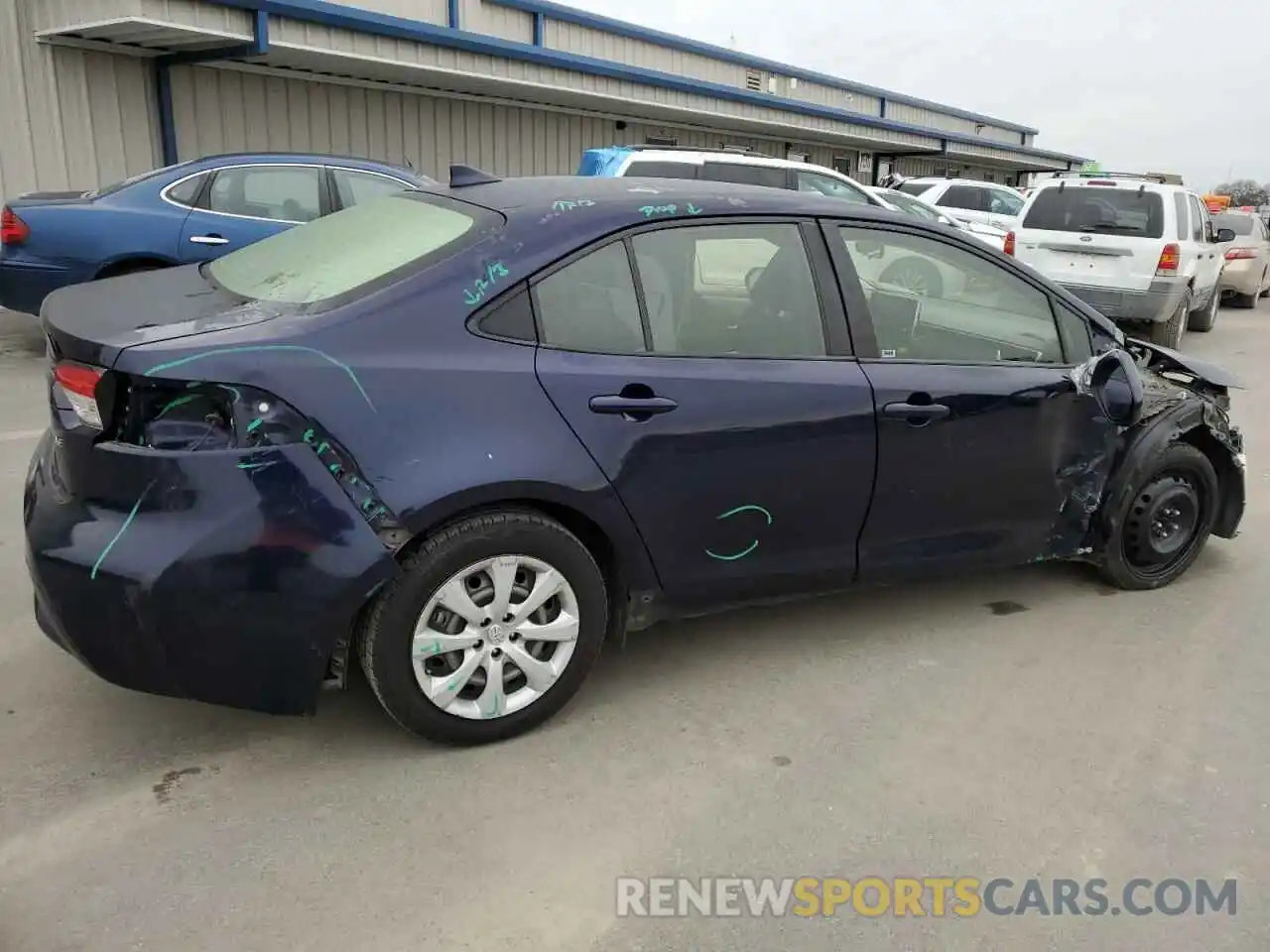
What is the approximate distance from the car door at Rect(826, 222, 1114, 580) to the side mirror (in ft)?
0.19

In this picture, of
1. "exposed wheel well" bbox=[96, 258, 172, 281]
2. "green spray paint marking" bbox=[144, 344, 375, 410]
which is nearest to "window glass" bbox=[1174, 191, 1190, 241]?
"exposed wheel well" bbox=[96, 258, 172, 281]

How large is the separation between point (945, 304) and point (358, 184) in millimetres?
6511

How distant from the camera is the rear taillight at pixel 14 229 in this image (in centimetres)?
761

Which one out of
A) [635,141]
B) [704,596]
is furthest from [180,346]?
[635,141]

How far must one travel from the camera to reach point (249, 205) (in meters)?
8.45

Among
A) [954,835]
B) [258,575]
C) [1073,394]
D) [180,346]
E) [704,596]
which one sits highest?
[180,346]

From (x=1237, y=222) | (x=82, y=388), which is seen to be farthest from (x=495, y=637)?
(x=1237, y=222)

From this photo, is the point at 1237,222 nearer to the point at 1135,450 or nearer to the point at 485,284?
the point at 1135,450

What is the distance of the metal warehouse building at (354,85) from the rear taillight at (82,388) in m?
8.75

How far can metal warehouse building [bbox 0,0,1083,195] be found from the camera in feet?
35.3

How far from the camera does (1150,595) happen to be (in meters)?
4.37

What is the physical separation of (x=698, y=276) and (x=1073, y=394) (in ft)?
5.24

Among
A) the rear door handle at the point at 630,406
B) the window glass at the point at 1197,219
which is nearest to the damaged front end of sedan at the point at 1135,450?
the rear door handle at the point at 630,406

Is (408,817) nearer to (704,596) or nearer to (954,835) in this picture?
(704,596)
